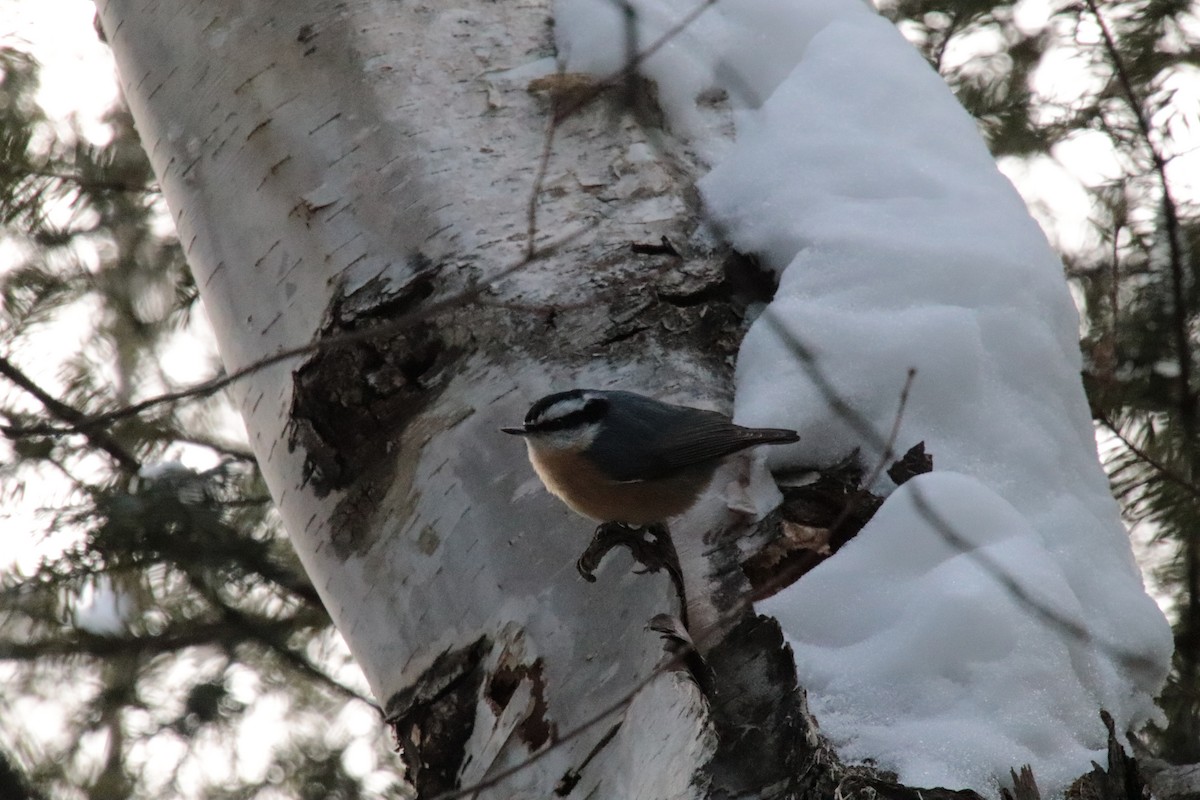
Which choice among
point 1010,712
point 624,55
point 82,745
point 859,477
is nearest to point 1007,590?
point 1010,712

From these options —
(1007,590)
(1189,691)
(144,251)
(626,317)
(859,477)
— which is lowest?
(1189,691)

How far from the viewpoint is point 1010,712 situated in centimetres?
133

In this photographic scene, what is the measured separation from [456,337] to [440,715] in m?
0.56

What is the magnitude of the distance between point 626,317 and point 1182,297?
51.2 inches

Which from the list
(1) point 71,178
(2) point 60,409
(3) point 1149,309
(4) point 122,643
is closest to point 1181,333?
(3) point 1149,309

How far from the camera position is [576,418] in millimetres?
1785

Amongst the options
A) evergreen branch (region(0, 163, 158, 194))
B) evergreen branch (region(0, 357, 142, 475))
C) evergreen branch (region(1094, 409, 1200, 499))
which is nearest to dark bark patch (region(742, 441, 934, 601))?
evergreen branch (region(1094, 409, 1200, 499))

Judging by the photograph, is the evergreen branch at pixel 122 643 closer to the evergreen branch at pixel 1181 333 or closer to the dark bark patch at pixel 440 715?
the dark bark patch at pixel 440 715

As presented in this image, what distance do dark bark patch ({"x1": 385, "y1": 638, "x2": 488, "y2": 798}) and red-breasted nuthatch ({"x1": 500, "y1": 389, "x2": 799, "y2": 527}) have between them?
28 centimetres

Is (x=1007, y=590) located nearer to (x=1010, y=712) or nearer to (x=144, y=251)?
(x=1010, y=712)

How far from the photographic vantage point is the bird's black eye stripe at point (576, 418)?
1672 millimetres

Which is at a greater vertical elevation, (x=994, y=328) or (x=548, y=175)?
(x=548, y=175)

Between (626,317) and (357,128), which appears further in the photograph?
(357,128)

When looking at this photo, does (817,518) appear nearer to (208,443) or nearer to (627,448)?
(627,448)
